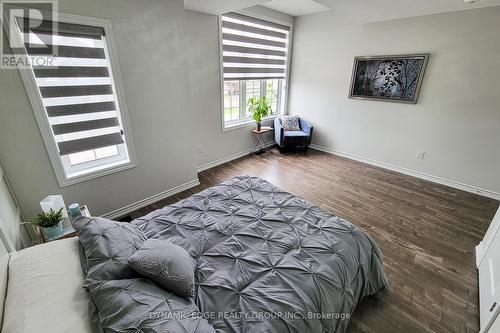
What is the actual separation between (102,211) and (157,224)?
4.34ft

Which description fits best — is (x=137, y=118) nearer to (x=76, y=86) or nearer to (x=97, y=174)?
(x=76, y=86)

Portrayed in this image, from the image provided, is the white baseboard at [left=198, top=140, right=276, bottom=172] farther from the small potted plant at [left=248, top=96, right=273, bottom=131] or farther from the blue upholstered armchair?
the blue upholstered armchair

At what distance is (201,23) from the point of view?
3248 millimetres

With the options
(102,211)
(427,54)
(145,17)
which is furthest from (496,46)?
(102,211)

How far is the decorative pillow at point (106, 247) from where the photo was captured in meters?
1.08

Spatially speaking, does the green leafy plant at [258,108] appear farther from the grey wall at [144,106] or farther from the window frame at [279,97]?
the grey wall at [144,106]

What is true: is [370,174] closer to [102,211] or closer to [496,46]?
[496,46]

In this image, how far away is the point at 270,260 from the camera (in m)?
1.34

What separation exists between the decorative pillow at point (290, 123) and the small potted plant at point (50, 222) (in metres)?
3.96

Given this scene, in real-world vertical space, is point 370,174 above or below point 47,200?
below

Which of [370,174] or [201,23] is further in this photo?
[370,174]

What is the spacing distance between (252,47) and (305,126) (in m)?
1.92

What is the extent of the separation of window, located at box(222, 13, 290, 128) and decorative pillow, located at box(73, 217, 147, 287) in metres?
3.09

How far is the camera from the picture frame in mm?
3414
